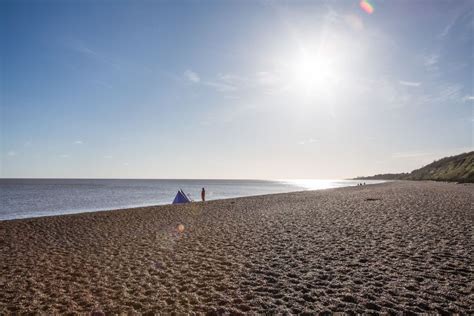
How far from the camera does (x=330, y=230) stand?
15453 mm

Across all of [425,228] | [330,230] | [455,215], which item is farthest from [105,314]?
[455,215]

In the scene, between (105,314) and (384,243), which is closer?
(105,314)

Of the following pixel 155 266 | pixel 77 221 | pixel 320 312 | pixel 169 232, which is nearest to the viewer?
pixel 320 312

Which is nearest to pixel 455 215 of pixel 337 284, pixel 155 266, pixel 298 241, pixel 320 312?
pixel 298 241

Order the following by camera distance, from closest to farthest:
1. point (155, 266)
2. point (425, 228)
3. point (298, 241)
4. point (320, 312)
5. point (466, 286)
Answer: point (320, 312), point (466, 286), point (155, 266), point (298, 241), point (425, 228)

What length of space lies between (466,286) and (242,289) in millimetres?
5859

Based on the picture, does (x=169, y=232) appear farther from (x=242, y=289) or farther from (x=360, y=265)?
(x=360, y=265)

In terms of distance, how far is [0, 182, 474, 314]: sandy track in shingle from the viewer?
6797 millimetres

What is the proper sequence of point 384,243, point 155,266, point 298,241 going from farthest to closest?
point 298,241 → point 384,243 → point 155,266

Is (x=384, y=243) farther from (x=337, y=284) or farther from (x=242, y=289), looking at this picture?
(x=242, y=289)

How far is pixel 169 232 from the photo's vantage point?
16.9 metres

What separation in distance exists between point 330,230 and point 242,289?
934cm

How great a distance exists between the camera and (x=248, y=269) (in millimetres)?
9242

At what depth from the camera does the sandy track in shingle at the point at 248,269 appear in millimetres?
6797
